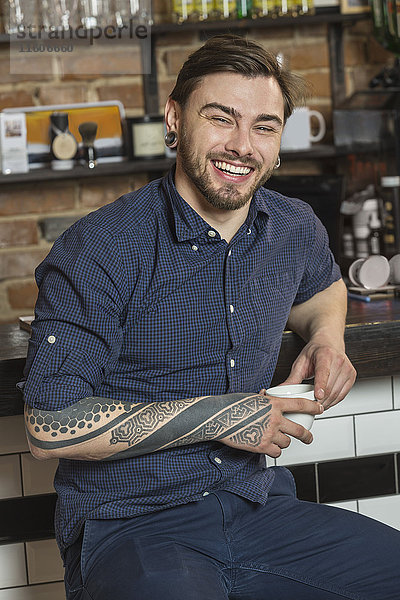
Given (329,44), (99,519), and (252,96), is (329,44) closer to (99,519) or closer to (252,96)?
(252,96)

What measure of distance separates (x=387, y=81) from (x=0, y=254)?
1337 millimetres

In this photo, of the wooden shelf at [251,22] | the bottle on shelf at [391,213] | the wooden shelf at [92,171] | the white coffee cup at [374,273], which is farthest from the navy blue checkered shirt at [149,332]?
the wooden shelf at [251,22]

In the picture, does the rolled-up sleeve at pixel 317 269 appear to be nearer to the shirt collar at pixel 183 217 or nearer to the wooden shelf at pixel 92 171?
the shirt collar at pixel 183 217

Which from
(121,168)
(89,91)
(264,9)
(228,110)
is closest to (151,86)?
(89,91)

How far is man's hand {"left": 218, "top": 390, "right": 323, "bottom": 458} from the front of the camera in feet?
4.36

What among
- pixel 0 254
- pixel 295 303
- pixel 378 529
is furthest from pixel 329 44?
pixel 378 529

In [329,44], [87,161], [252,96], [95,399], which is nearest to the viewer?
[95,399]

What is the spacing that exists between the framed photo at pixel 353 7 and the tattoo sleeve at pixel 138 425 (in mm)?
1832

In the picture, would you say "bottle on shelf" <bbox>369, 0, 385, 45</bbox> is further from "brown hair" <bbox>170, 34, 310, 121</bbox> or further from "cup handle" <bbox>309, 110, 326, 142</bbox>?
"brown hair" <bbox>170, 34, 310, 121</bbox>

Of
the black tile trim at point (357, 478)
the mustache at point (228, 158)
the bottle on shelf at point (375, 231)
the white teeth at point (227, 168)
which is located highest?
the mustache at point (228, 158)

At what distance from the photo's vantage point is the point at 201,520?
53.5 inches

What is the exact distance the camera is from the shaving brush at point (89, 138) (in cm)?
270

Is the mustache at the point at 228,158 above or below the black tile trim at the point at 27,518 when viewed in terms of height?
above

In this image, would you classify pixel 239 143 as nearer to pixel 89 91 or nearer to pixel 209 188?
pixel 209 188
